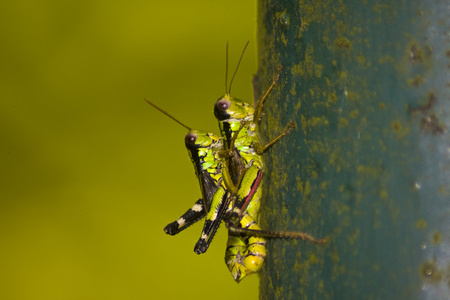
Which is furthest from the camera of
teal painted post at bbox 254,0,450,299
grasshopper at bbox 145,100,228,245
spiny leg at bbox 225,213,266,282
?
grasshopper at bbox 145,100,228,245

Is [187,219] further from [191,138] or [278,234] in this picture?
[278,234]

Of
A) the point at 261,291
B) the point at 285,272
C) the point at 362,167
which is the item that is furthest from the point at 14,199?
the point at 362,167

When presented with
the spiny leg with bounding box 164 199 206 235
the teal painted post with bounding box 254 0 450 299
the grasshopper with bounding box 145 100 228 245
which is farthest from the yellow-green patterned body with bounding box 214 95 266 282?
the teal painted post with bounding box 254 0 450 299

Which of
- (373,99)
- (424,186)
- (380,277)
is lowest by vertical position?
(380,277)

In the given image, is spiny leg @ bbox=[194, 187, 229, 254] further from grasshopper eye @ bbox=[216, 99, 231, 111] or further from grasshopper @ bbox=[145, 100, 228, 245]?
grasshopper eye @ bbox=[216, 99, 231, 111]

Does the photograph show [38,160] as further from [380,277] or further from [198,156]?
[380,277]

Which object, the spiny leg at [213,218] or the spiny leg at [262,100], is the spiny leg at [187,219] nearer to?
the spiny leg at [213,218]

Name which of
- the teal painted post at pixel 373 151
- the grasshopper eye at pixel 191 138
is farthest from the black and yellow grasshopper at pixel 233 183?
the teal painted post at pixel 373 151
